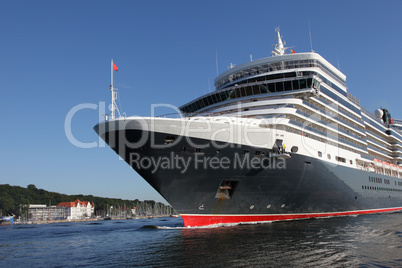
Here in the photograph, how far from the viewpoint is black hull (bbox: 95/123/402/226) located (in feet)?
54.4

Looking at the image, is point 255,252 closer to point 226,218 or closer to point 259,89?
point 226,218

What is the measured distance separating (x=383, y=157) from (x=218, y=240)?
109 feet

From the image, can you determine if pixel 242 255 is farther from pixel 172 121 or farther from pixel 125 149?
pixel 125 149

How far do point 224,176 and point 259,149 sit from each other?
8.62 ft

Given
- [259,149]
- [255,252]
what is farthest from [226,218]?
[255,252]

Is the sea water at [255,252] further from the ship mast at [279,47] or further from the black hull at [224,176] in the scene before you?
the ship mast at [279,47]

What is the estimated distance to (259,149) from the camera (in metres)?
17.9

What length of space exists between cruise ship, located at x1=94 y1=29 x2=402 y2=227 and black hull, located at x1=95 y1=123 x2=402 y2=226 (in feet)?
0.19

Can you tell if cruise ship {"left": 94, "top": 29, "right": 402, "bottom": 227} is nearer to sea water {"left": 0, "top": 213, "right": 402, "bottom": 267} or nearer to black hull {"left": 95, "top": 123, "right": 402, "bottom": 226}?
black hull {"left": 95, "top": 123, "right": 402, "bottom": 226}

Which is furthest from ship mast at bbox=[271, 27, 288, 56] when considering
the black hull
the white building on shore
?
the white building on shore

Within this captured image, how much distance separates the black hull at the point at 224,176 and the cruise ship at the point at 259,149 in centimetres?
6

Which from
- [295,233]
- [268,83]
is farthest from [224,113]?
[295,233]

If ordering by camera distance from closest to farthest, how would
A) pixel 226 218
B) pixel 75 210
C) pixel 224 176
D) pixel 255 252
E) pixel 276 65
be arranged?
pixel 255 252
pixel 224 176
pixel 226 218
pixel 276 65
pixel 75 210

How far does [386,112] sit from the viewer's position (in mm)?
44906
